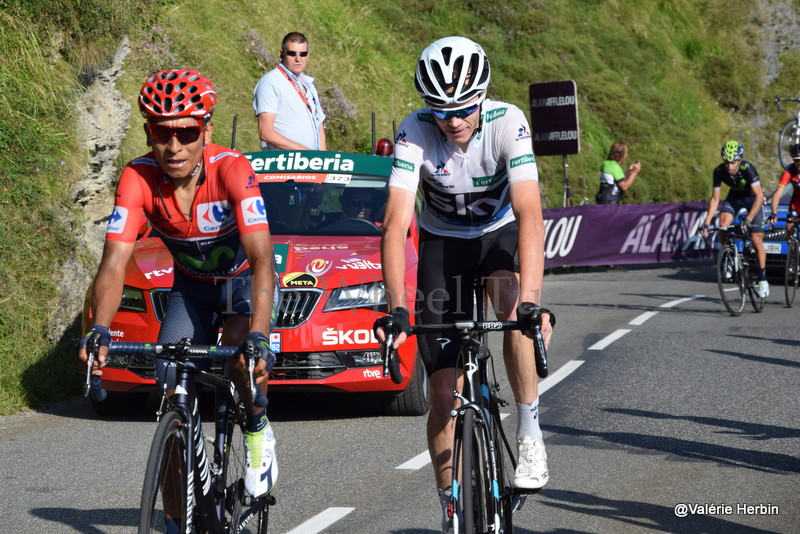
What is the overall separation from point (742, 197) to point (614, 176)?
7000 mm

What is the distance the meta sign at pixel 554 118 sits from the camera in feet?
74.5

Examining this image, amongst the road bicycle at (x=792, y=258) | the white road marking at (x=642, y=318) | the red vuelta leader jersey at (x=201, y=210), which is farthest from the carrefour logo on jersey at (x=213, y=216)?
the road bicycle at (x=792, y=258)

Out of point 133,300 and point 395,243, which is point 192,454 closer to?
point 395,243

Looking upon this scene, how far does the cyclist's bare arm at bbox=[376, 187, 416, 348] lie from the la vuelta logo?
16.6 metres

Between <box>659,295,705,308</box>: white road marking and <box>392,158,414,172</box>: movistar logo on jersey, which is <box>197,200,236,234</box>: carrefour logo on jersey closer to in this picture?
<box>392,158,414,172</box>: movistar logo on jersey

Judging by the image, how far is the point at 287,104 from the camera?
38.4 ft

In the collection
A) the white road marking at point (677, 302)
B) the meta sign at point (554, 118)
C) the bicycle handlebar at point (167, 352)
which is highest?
the meta sign at point (554, 118)

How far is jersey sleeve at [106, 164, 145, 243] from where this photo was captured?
4602 mm

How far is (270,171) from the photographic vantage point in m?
9.39

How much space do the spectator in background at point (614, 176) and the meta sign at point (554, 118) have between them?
0.95 metres

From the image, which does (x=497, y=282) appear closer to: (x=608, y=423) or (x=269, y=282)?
(x=269, y=282)

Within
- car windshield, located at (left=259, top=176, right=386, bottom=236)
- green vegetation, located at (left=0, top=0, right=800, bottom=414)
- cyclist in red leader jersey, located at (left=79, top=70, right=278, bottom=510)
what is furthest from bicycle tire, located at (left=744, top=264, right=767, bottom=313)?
cyclist in red leader jersey, located at (left=79, top=70, right=278, bottom=510)

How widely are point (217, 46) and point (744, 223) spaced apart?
11.3 metres

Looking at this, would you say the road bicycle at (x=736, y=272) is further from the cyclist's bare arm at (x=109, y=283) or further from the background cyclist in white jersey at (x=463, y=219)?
the cyclist's bare arm at (x=109, y=283)
